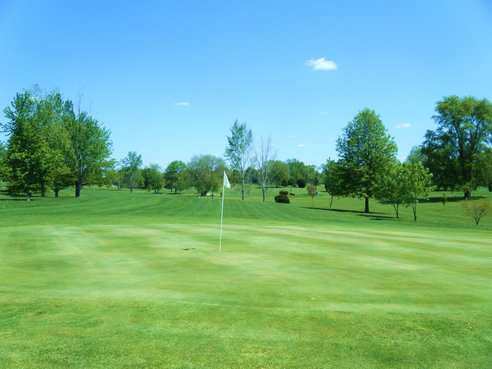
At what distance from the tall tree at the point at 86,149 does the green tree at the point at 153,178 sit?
244 ft

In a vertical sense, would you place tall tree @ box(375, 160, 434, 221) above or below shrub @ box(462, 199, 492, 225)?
above

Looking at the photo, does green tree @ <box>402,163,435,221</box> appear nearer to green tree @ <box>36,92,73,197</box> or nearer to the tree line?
the tree line

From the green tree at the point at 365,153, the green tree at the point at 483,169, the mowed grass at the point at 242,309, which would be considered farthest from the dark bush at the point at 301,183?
the mowed grass at the point at 242,309

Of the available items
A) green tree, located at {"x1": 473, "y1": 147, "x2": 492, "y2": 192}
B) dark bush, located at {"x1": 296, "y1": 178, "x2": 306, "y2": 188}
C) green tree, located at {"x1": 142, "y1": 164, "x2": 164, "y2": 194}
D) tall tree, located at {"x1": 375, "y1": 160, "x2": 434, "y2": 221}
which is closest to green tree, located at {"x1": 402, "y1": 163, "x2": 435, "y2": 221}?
tall tree, located at {"x1": 375, "y1": 160, "x2": 434, "y2": 221}

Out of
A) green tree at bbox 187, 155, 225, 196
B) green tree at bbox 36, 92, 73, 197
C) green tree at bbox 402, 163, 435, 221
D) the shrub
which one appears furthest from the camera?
green tree at bbox 187, 155, 225, 196

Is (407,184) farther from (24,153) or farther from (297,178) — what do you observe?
(297,178)

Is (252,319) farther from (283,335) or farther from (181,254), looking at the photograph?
(181,254)

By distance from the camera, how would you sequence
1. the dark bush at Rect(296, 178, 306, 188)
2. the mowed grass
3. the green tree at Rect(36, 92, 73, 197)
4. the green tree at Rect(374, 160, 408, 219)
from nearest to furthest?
1. the mowed grass
2. the green tree at Rect(374, 160, 408, 219)
3. the green tree at Rect(36, 92, 73, 197)
4. the dark bush at Rect(296, 178, 306, 188)

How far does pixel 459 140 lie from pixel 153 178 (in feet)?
323

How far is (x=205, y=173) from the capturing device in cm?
10681

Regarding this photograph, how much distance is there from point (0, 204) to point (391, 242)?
144 ft

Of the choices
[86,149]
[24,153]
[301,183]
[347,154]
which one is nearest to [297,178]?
[301,183]

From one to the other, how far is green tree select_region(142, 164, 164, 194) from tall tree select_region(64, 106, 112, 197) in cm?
7448

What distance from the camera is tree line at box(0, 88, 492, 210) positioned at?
51.0 meters
